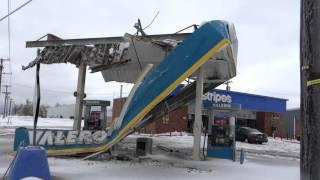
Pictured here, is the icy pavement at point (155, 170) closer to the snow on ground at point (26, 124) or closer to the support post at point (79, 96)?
the support post at point (79, 96)

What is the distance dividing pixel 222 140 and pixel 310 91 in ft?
49.1

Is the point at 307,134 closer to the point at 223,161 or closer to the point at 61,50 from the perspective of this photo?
the point at 223,161

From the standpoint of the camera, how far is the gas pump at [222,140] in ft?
60.8

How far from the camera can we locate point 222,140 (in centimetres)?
1875

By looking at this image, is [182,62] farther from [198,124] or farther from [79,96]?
[79,96]

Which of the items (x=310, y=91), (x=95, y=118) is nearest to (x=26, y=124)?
(x=95, y=118)

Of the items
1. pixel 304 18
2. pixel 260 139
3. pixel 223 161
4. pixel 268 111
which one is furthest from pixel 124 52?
pixel 268 111

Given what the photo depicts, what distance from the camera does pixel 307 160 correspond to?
398 cm

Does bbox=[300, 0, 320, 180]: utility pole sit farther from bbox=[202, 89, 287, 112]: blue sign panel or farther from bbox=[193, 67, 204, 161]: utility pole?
bbox=[202, 89, 287, 112]: blue sign panel

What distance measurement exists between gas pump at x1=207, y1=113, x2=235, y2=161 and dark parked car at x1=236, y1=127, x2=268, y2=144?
1961cm

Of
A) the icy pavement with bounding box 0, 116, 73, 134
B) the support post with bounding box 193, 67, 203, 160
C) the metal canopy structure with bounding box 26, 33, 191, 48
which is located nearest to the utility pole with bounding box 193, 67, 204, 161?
the support post with bounding box 193, 67, 203, 160

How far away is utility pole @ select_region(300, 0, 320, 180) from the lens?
12.8 feet

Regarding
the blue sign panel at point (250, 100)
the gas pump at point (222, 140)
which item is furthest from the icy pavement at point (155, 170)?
the blue sign panel at point (250, 100)

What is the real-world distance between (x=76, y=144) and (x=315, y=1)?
44.5 feet
